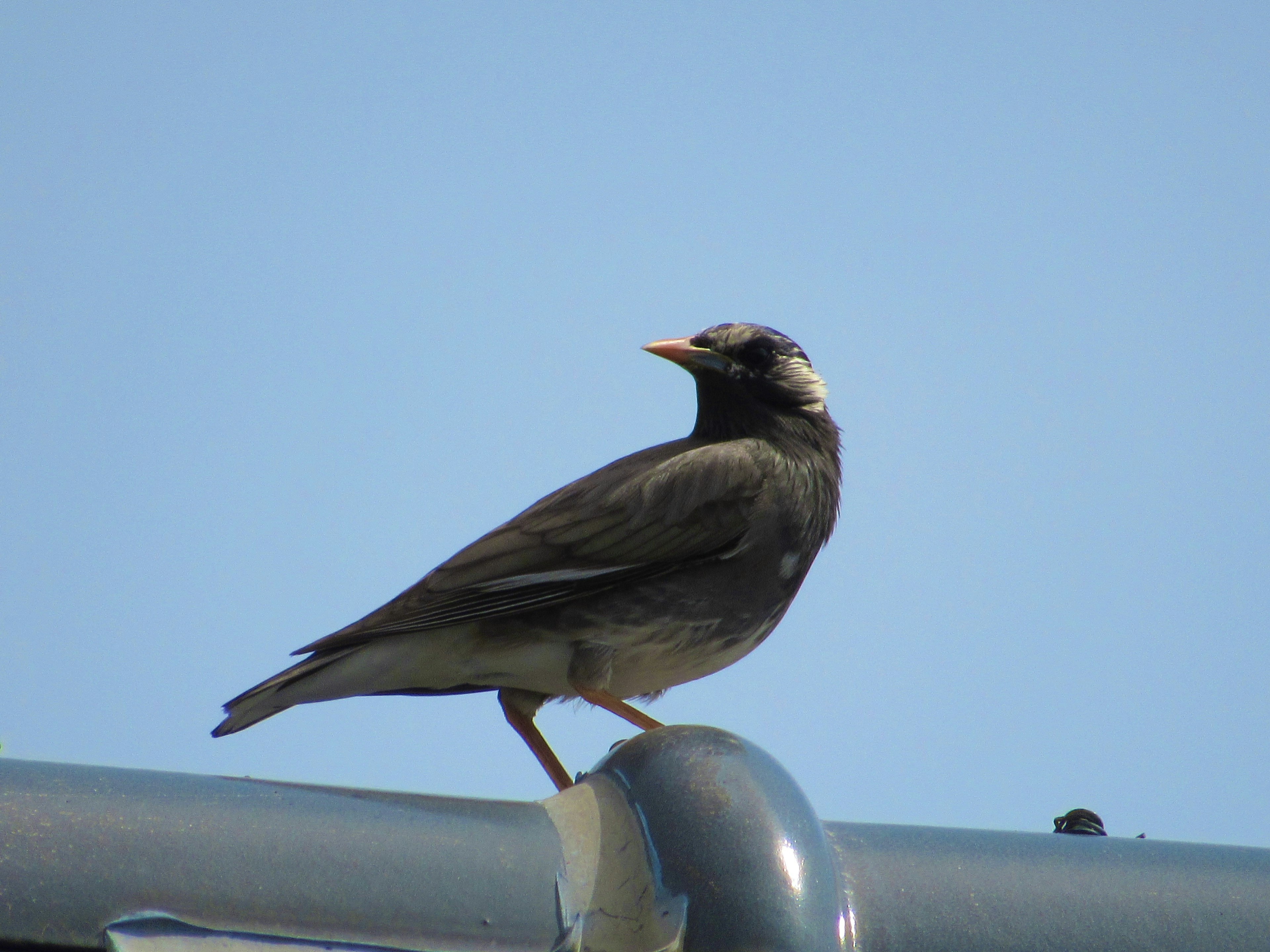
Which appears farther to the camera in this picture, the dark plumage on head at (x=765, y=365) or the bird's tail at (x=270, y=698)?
the dark plumage on head at (x=765, y=365)

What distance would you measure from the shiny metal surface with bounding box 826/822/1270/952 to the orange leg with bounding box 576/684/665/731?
6.08 feet

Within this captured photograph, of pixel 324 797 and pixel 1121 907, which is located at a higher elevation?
pixel 324 797

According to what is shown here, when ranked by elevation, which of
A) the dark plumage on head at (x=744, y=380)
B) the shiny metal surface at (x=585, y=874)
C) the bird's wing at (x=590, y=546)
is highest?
the dark plumage on head at (x=744, y=380)

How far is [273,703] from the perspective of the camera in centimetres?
366

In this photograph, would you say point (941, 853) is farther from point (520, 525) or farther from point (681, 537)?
point (520, 525)

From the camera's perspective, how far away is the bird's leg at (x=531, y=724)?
398 cm

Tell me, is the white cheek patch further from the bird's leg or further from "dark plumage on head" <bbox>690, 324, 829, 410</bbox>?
the bird's leg

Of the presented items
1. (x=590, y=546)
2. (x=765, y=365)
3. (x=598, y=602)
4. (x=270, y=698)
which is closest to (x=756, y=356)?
(x=765, y=365)

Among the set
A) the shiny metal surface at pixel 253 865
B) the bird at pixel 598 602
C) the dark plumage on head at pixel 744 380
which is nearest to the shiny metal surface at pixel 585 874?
the shiny metal surface at pixel 253 865

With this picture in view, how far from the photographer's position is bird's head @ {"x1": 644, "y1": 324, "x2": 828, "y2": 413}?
4676 millimetres

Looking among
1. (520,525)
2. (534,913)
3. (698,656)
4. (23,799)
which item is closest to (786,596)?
(698,656)

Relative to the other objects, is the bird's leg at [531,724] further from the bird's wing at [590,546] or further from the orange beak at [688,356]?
the orange beak at [688,356]

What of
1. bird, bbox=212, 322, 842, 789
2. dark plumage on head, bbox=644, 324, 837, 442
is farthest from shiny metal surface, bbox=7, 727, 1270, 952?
dark plumage on head, bbox=644, 324, 837, 442

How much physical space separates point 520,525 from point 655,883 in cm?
235
